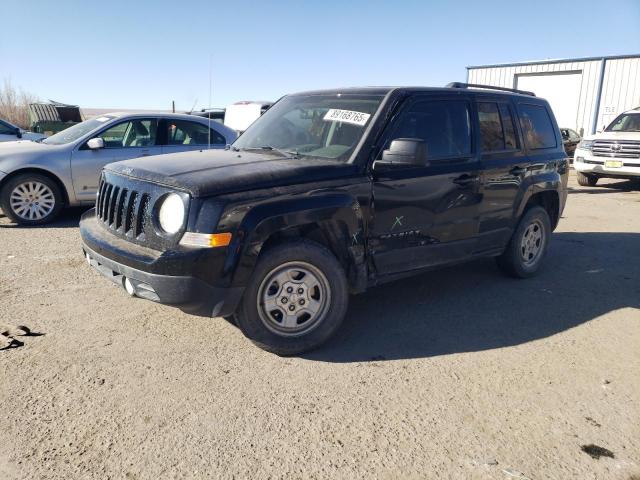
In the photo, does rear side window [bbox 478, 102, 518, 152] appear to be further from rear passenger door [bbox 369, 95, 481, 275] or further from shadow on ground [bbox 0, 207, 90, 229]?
shadow on ground [bbox 0, 207, 90, 229]

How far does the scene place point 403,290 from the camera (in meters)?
5.07

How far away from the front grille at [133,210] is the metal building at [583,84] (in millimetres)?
23724

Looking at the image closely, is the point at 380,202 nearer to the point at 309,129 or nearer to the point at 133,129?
the point at 309,129

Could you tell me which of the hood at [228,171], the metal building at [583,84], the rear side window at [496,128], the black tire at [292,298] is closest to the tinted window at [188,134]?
the hood at [228,171]

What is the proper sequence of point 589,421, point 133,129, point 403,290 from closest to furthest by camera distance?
point 589,421 → point 403,290 → point 133,129

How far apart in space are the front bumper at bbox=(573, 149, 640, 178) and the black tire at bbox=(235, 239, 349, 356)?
11.2m

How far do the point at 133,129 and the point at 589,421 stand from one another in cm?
728

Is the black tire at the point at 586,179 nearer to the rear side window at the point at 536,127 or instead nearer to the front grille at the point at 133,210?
the rear side window at the point at 536,127

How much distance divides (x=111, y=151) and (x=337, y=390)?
20.0ft

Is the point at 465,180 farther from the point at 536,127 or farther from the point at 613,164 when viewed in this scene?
the point at 613,164

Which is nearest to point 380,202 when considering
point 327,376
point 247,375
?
point 327,376

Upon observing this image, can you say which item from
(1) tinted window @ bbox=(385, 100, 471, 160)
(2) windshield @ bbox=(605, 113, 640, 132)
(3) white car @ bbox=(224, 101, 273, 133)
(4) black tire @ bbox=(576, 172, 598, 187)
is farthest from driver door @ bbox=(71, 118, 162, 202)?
(2) windshield @ bbox=(605, 113, 640, 132)

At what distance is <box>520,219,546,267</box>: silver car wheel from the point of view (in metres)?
5.47

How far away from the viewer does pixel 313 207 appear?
348 centimetres
